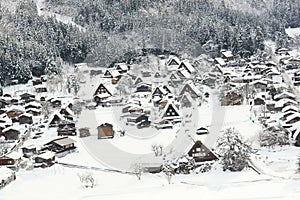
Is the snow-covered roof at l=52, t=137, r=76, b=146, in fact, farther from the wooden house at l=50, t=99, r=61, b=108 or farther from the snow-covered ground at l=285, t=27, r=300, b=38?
the snow-covered ground at l=285, t=27, r=300, b=38

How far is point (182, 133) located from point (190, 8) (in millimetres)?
37609

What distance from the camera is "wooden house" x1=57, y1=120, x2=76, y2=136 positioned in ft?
78.9

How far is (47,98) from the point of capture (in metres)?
32.8

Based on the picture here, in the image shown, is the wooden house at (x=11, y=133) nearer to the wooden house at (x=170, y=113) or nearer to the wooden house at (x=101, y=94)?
the wooden house at (x=101, y=94)


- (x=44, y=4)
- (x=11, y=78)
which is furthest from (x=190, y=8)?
(x=11, y=78)

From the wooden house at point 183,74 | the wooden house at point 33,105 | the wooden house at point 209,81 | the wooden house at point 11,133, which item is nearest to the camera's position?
the wooden house at point 11,133

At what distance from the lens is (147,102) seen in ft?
97.9

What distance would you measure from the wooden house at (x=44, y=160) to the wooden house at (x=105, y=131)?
3208 mm

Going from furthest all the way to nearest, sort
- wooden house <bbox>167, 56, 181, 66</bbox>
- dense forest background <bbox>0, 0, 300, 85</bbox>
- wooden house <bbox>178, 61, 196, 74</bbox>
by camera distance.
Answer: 1. dense forest background <bbox>0, 0, 300, 85</bbox>
2. wooden house <bbox>167, 56, 181, 66</bbox>
3. wooden house <bbox>178, 61, 196, 74</bbox>

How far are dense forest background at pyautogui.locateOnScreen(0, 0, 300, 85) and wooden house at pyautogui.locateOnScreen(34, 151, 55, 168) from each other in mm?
19382

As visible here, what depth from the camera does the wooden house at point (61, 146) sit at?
70.3 feet

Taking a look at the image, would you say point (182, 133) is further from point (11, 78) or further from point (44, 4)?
point (44, 4)

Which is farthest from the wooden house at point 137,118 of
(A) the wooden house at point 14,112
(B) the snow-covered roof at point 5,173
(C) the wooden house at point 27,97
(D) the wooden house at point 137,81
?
(C) the wooden house at point 27,97

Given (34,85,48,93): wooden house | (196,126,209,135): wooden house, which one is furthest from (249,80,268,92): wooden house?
(34,85,48,93): wooden house
